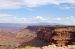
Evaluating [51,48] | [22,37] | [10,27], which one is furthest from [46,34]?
[10,27]

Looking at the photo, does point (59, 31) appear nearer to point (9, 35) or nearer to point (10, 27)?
point (9, 35)

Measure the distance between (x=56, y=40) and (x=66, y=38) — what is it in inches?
122

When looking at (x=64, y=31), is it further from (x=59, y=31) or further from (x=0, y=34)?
(x=0, y=34)

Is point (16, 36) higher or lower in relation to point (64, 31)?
Result: lower

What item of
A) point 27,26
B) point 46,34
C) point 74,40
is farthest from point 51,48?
point 27,26

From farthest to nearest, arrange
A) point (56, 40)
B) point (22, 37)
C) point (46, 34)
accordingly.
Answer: point (22, 37), point (46, 34), point (56, 40)

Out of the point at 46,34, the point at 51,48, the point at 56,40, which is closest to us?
the point at 51,48

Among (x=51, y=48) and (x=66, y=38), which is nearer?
(x=51, y=48)

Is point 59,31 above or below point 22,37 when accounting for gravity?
above

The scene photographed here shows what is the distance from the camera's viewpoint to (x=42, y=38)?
6094cm

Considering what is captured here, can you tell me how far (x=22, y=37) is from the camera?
258 ft

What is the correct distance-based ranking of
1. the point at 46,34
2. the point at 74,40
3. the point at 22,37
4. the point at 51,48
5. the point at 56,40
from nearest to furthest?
the point at 51,48
the point at 56,40
the point at 74,40
the point at 46,34
the point at 22,37

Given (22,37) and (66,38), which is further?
(22,37)

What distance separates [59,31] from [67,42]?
8.36ft
